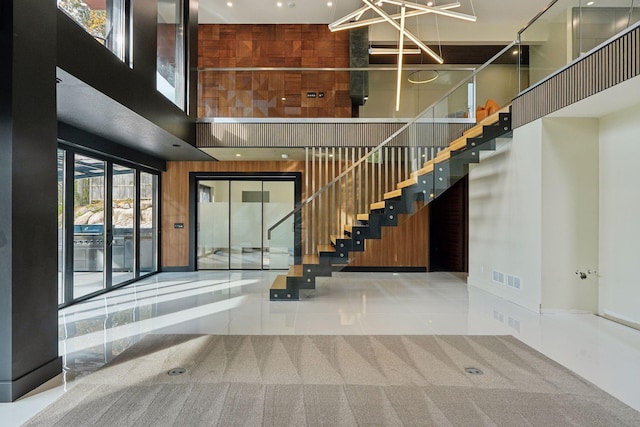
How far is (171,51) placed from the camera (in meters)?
6.95

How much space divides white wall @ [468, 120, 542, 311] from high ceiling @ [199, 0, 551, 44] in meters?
4.59

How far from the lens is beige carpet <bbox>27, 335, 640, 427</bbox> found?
2.70 m

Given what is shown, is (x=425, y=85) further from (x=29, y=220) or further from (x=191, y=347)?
(x=29, y=220)

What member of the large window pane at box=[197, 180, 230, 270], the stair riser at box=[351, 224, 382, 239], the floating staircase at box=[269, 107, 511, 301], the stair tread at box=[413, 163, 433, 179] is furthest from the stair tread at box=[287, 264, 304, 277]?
the large window pane at box=[197, 180, 230, 270]

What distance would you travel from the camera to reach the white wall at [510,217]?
18.6ft

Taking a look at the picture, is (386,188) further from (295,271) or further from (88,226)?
(88,226)

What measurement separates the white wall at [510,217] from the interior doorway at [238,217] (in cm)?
480

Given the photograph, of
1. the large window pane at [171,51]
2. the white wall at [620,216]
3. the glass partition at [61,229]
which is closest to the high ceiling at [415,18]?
the large window pane at [171,51]

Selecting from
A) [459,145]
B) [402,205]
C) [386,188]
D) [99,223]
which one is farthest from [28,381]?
[459,145]

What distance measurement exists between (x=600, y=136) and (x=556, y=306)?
264 centimetres

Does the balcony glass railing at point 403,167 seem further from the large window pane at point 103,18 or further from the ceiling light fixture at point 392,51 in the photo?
the large window pane at point 103,18

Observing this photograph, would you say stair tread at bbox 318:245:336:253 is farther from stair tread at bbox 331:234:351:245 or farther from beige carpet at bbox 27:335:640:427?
beige carpet at bbox 27:335:640:427

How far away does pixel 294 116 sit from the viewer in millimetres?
8281

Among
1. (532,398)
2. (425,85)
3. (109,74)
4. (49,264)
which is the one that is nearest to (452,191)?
(425,85)
